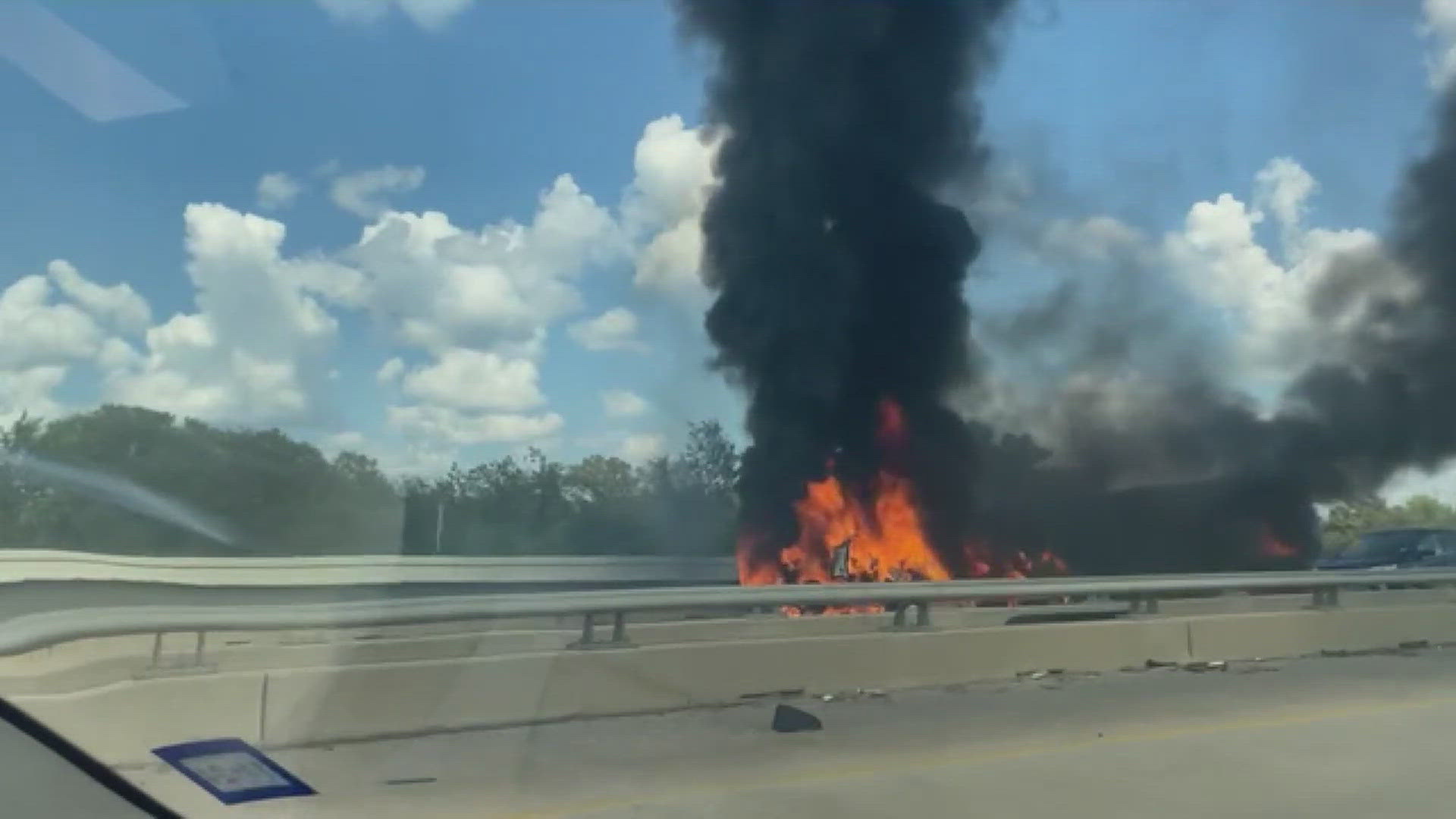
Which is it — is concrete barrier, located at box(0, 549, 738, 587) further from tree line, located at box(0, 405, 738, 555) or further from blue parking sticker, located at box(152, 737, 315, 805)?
blue parking sticker, located at box(152, 737, 315, 805)

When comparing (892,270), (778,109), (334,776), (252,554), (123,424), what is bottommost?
(334,776)

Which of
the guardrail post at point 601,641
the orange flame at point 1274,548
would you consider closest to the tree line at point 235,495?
the guardrail post at point 601,641

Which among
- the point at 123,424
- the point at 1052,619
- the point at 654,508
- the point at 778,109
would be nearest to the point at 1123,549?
the point at 778,109

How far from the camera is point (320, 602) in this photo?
817cm

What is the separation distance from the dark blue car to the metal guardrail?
63cm

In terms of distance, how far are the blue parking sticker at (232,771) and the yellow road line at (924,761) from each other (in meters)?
1.11

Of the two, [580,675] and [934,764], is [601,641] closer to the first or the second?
[580,675]

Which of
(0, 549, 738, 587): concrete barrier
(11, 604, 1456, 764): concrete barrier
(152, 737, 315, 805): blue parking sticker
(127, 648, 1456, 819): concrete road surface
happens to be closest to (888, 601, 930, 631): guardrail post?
(11, 604, 1456, 764): concrete barrier

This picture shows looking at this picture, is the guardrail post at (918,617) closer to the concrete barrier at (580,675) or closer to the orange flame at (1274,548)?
the concrete barrier at (580,675)

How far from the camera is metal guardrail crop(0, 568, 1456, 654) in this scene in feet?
21.9

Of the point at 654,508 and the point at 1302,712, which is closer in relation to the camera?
the point at 1302,712

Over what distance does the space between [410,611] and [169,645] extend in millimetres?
1335

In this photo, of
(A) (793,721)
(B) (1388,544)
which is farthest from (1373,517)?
(A) (793,721)

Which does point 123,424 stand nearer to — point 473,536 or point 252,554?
point 252,554
